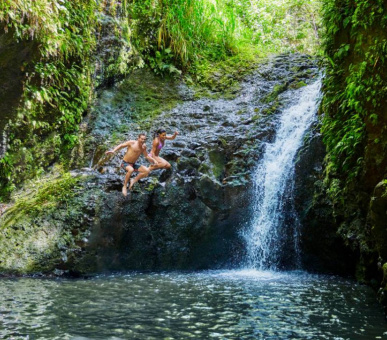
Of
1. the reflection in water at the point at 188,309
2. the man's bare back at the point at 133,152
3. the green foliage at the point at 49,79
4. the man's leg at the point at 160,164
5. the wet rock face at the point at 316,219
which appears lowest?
the reflection in water at the point at 188,309

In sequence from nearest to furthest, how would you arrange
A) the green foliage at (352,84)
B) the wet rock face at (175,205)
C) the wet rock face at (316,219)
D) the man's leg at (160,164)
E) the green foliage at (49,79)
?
the green foliage at (352,84)
the green foliage at (49,79)
the wet rock face at (175,205)
the wet rock face at (316,219)
the man's leg at (160,164)

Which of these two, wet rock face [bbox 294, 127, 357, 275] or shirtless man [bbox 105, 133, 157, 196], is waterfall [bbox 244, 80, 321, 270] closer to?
wet rock face [bbox 294, 127, 357, 275]

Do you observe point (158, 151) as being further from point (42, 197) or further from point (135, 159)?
point (42, 197)

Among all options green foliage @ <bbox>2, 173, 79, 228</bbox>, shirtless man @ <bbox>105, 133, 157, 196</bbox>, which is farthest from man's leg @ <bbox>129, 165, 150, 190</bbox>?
green foliage @ <bbox>2, 173, 79, 228</bbox>

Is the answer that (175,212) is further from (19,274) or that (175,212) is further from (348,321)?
(348,321)

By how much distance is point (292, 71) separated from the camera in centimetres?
1246

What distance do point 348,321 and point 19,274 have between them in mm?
5628

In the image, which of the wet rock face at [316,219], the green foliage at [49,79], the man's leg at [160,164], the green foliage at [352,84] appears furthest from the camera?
the man's leg at [160,164]

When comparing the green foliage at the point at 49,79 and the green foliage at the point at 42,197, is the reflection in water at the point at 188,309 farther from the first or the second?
the green foliage at the point at 49,79

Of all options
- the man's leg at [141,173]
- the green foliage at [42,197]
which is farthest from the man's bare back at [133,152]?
the green foliage at [42,197]

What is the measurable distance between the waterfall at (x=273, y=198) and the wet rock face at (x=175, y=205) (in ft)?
0.77

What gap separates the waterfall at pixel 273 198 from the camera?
30.4ft

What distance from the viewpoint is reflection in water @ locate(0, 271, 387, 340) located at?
442cm

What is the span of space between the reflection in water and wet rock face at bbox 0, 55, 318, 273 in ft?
4.22
